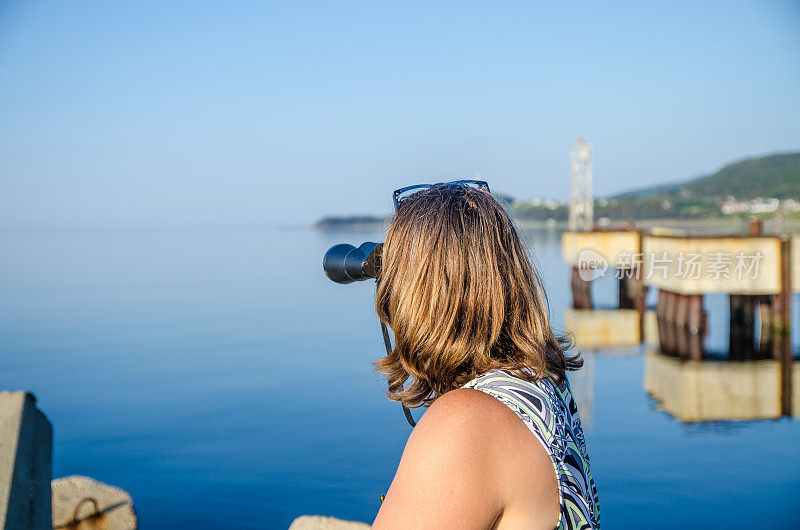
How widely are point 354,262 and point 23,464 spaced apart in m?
3.10

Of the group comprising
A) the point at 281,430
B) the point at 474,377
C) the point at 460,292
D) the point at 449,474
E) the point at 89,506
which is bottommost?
the point at 281,430

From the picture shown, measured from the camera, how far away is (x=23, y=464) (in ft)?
13.2

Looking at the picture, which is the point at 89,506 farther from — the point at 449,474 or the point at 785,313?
the point at 785,313

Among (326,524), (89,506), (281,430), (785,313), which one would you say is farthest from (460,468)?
(785,313)

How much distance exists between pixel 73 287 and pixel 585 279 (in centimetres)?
3013

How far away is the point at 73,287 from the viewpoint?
138ft

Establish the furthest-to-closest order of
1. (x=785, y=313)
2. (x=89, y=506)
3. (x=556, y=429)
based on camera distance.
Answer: (x=785, y=313)
(x=89, y=506)
(x=556, y=429)

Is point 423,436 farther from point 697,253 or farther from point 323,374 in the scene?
point 697,253

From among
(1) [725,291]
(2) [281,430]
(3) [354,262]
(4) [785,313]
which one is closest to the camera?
(3) [354,262]

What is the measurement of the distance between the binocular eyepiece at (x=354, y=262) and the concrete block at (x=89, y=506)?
226 inches

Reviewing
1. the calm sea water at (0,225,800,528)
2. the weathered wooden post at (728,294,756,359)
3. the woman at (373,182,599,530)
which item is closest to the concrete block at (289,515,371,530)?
the calm sea water at (0,225,800,528)

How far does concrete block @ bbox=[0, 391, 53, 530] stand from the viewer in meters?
3.83

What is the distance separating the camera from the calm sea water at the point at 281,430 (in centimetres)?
954
